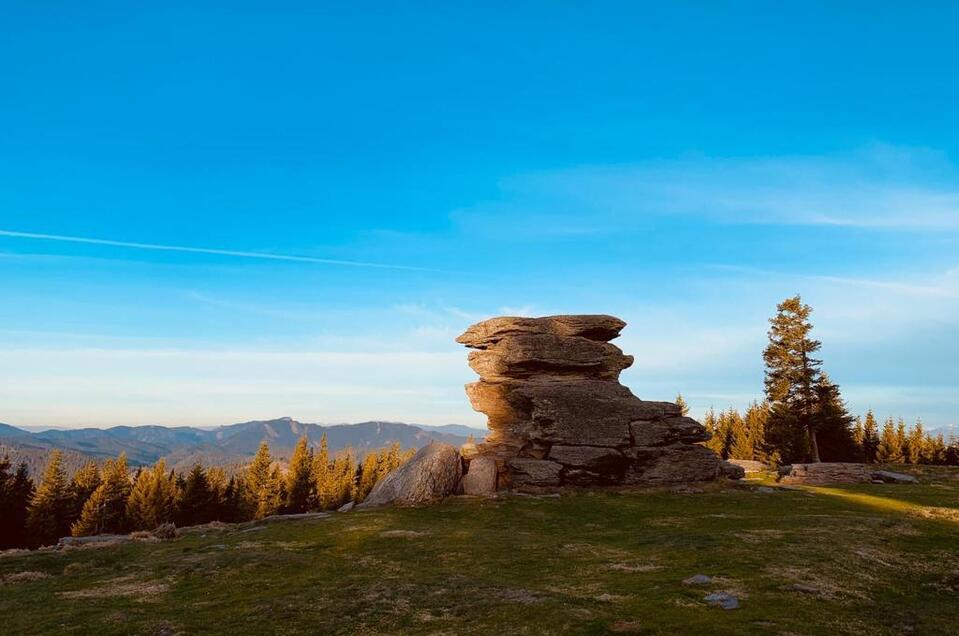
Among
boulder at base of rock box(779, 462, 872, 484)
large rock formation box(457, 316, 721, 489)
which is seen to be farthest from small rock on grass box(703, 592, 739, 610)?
boulder at base of rock box(779, 462, 872, 484)

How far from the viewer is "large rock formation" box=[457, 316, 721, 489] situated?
42562mm

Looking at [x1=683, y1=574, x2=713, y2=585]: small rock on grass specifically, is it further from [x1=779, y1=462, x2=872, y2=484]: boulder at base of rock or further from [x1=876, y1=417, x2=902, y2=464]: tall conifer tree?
[x1=876, y1=417, x2=902, y2=464]: tall conifer tree

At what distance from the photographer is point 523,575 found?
65.6 feet

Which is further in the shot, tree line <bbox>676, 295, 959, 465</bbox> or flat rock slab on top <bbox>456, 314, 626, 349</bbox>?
tree line <bbox>676, 295, 959, 465</bbox>

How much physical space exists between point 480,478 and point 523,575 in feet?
71.4

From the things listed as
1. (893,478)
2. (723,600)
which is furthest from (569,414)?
(723,600)

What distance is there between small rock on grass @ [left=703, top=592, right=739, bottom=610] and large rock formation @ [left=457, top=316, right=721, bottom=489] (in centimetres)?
2596

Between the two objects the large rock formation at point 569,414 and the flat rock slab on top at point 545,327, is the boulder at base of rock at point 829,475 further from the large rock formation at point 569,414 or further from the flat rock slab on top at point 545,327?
the flat rock slab on top at point 545,327

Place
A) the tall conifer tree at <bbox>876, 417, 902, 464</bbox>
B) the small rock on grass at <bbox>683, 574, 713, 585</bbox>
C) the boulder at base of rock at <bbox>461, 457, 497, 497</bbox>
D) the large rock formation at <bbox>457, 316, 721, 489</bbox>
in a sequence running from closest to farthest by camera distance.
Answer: the small rock on grass at <bbox>683, 574, 713, 585</bbox>, the boulder at base of rock at <bbox>461, 457, 497, 497</bbox>, the large rock formation at <bbox>457, 316, 721, 489</bbox>, the tall conifer tree at <bbox>876, 417, 902, 464</bbox>

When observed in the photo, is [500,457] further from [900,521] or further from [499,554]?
[900,521]

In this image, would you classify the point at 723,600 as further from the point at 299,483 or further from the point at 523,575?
the point at 299,483

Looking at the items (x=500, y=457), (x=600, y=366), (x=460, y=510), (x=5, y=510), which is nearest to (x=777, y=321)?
(x=600, y=366)

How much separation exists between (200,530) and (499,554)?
69.1ft

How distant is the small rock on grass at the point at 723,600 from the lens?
14891mm
